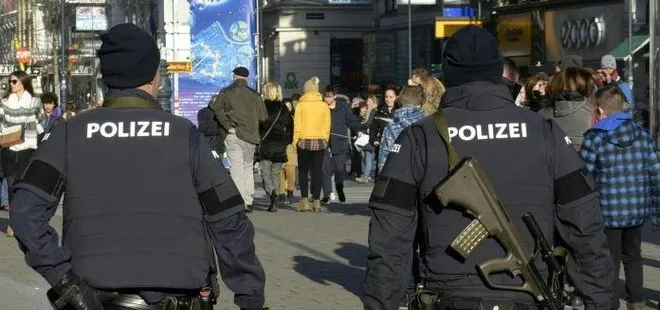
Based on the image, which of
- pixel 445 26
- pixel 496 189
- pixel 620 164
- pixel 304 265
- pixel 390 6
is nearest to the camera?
pixel 496 189

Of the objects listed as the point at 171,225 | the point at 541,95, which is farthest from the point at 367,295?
the point at 541,95

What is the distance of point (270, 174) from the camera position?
61.9ft

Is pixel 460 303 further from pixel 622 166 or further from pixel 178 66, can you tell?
pixel 178 66

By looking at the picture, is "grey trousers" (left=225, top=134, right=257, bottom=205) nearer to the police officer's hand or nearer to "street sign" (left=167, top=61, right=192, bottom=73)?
"street sign" (left=167, top=61, right=192, bottom=73)

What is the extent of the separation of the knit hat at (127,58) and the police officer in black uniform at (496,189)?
91 cm

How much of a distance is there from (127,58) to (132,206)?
54 cm

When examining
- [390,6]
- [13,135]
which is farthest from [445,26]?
[13,135]

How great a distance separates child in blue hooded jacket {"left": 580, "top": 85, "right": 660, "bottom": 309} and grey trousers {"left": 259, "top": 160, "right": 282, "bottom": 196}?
10038 mm

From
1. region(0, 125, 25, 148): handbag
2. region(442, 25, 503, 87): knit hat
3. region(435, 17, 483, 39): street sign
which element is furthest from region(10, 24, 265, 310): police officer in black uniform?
region(435, 17, 483, 39): street sign

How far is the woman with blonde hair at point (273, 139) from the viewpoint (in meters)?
18.6

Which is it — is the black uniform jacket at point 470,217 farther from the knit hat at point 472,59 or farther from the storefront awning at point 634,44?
the storefront awning at point 634,44

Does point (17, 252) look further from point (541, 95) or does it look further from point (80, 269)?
point (80, 269)

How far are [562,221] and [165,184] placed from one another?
54.4 inches

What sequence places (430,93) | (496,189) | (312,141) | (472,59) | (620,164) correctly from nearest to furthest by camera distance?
1. (496,189)
2. (472,59)
3. (620,164)
4. (430,93)
5. (312,141)
